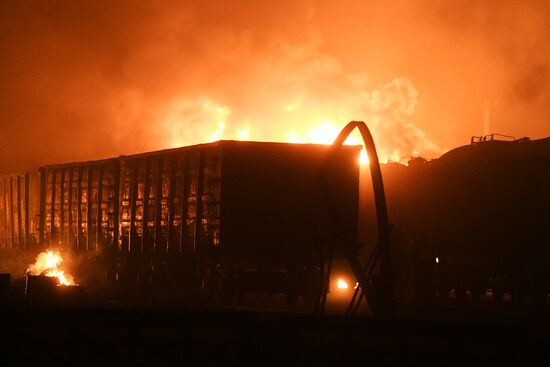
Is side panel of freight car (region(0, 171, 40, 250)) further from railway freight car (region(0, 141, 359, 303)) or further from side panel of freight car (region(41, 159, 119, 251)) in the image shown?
railway freight car (region(0, 141, 359, 303))

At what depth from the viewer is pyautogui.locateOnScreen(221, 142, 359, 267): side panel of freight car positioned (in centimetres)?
1712

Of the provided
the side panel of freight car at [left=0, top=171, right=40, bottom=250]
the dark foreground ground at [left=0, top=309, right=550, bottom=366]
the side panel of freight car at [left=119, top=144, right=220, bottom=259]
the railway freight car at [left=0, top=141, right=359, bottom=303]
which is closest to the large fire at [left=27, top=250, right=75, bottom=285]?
the railway freight car at [left=0, top=141, right=359, bottom=303]

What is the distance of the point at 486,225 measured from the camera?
1822 centimetres

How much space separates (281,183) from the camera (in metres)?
17.3

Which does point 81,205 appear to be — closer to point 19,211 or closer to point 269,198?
point 19,211

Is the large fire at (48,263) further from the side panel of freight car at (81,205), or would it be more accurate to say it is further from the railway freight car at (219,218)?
the railway freight car at (219,218)

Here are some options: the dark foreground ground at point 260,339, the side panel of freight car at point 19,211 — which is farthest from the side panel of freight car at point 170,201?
the dark foreground ground at point 260,339

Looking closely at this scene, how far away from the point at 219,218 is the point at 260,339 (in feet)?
35.6

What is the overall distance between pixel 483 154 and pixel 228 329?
14.2m

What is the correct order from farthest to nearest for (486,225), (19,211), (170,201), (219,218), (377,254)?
(19,211), (170,201), (486,225), (219,218), (377,254)

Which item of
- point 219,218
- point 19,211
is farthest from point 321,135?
point 219,218

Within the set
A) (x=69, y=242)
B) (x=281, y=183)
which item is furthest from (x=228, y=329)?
(x=69, y=242)

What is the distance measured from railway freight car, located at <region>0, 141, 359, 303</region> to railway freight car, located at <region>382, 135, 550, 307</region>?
7.92 ft

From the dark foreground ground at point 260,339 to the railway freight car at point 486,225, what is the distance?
8539mm
